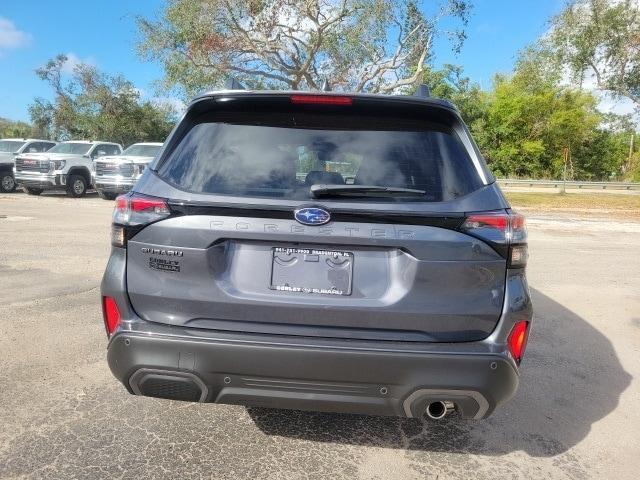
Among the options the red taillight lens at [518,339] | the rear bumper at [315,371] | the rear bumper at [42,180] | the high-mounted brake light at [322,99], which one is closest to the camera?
the rear bumper at [315,371]

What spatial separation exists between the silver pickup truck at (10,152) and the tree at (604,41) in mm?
21999

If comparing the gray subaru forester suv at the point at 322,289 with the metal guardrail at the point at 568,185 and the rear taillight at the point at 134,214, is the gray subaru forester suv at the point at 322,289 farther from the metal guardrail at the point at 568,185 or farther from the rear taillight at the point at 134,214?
the metal guardrail at the point at 568,185

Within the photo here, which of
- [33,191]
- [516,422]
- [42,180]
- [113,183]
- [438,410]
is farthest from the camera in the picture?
[33,191]

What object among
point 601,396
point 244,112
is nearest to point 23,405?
point 244,112

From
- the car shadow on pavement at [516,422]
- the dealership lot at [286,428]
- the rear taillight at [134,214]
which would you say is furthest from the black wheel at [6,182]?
the rear taillight at [134,214]

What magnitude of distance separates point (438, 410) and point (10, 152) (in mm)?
21990

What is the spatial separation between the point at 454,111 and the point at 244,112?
1036 mm

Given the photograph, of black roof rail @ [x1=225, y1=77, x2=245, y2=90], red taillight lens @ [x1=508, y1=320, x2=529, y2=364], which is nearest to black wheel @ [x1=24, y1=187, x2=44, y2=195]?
black roof rail @ [x1=225, y1=77, x2=245, y2=90]

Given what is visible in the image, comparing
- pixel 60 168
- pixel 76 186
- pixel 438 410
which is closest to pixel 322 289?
pixel 438 410

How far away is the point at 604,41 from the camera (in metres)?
21.5

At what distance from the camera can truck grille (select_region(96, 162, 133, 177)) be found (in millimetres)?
16938

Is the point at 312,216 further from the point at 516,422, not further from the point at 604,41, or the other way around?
the point at 604,41

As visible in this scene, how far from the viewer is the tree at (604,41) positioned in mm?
20719

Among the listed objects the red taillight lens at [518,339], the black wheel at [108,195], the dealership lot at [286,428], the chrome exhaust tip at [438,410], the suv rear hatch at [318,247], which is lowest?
the black wheel at [108,195]
